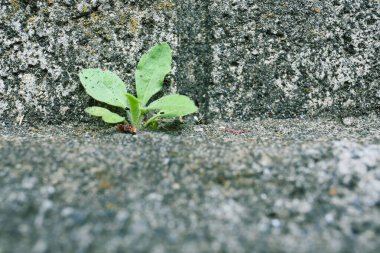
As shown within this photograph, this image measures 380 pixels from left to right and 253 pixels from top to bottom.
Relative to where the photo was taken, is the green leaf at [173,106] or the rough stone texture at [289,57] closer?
the green leaf at [173,106]

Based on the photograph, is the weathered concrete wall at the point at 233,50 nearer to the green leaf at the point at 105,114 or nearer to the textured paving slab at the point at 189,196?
the green leaf at the point at 105,114

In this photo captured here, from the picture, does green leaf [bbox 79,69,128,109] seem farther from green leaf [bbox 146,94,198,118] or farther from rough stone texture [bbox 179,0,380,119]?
rough stone texture [bbox 179,0,380,119]

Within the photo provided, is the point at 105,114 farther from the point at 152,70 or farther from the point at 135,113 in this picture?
the point at 152,70

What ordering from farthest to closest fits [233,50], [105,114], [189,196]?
[233,50]
[105,114]
[189,196]

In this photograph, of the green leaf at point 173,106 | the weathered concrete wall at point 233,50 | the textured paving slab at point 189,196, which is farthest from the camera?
the weathered concrete wall at point 233,50

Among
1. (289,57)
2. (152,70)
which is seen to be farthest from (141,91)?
(289,57)

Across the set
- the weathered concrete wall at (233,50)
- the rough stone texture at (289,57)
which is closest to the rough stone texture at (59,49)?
the weathered concrete wall at (233,50)
